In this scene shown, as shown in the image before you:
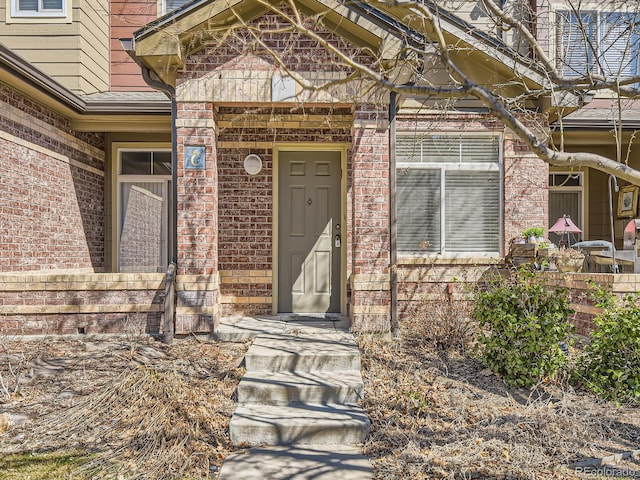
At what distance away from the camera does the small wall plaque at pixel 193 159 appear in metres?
6.45

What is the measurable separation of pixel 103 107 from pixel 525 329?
705 centimetres

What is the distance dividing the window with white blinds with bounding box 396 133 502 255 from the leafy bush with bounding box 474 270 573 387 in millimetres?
2794

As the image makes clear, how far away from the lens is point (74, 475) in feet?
11.8

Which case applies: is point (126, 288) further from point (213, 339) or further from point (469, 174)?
point (469, 174)

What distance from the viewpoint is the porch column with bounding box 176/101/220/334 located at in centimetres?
640

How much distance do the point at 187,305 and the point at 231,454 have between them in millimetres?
2659

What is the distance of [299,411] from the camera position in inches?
183

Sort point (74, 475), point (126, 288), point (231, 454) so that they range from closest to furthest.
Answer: point (74, 475) → point (231, 454) → point (126, 288)

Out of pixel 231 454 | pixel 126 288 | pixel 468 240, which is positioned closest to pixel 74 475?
pixel 231 454

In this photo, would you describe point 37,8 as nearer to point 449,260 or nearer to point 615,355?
point 449,260

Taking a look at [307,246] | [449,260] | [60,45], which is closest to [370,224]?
[307,246]

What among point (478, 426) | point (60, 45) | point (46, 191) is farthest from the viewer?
point (60, 45)

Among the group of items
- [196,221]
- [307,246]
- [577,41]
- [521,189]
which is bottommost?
[307,246]

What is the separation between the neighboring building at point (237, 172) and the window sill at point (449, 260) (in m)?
0.03
